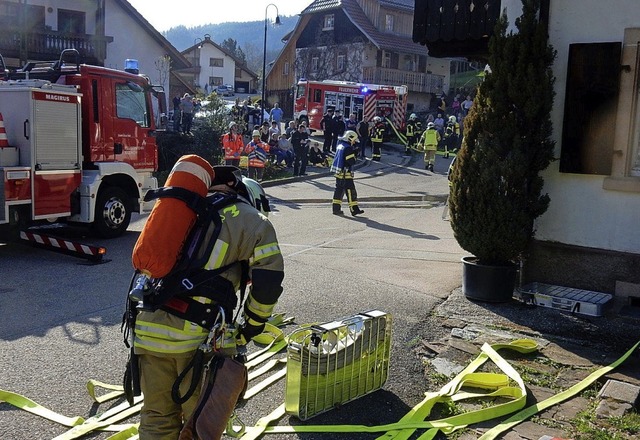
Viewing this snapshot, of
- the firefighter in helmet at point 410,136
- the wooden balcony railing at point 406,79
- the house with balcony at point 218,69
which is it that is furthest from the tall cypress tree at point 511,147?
the house with balcony at point 218,69

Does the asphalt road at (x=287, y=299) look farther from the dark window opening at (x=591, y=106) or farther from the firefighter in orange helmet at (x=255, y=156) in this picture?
the firefighter in orange helmet at (x=255, y=156)

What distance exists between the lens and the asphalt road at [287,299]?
4.95 metres

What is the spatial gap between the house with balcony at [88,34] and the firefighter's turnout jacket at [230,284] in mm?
25095

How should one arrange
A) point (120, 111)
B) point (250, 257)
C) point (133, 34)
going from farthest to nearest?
point (133, 34)
point (120, 111)
point (250, 257)

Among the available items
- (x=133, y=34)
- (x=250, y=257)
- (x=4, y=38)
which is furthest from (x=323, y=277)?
(x=133, y=34)

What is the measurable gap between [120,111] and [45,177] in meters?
1.88

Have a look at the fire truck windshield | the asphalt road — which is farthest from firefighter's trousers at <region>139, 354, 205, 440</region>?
the fire truck windshield

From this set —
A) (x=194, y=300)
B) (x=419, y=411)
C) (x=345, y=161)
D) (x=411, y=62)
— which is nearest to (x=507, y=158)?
(x=419, y=411)

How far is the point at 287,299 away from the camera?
308 inches

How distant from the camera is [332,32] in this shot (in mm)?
49656

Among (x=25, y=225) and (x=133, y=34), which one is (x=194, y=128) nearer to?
(x=133, y=34)

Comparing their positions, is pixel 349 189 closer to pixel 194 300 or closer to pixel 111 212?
pixel 111 212

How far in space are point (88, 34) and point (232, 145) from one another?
15.3 meters

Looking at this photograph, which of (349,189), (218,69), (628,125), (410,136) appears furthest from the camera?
(218,69)
